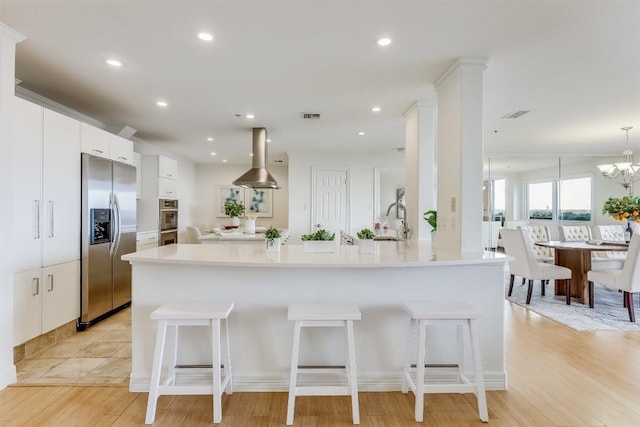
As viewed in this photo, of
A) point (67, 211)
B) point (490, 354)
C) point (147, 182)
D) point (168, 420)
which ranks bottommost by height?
point (168, 420)

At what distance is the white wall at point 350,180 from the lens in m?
6.93

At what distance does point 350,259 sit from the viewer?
2293 millimetres

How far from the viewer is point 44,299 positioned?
298 centimetres

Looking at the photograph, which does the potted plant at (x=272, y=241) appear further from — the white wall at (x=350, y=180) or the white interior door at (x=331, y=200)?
the white interior door at (x=331, y=200)

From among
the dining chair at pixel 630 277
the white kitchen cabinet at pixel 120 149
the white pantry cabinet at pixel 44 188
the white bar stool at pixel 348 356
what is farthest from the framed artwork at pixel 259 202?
the white bar stool at pixel 348 356

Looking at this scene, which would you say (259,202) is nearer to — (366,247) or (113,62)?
(113,62)

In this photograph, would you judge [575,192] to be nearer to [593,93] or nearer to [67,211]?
[593,93]

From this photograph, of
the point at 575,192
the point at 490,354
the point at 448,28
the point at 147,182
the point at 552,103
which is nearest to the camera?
the point at 448,28

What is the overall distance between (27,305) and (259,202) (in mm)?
6089

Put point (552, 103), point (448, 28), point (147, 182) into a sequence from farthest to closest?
point (147, 182) < point (552, 103) < point (448, 28)

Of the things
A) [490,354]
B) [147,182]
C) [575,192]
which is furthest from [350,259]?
[575,192]

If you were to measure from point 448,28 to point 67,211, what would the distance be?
3.54 m

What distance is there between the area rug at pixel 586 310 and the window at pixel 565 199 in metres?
3.04

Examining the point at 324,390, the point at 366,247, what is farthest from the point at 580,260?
the point at 324,390
